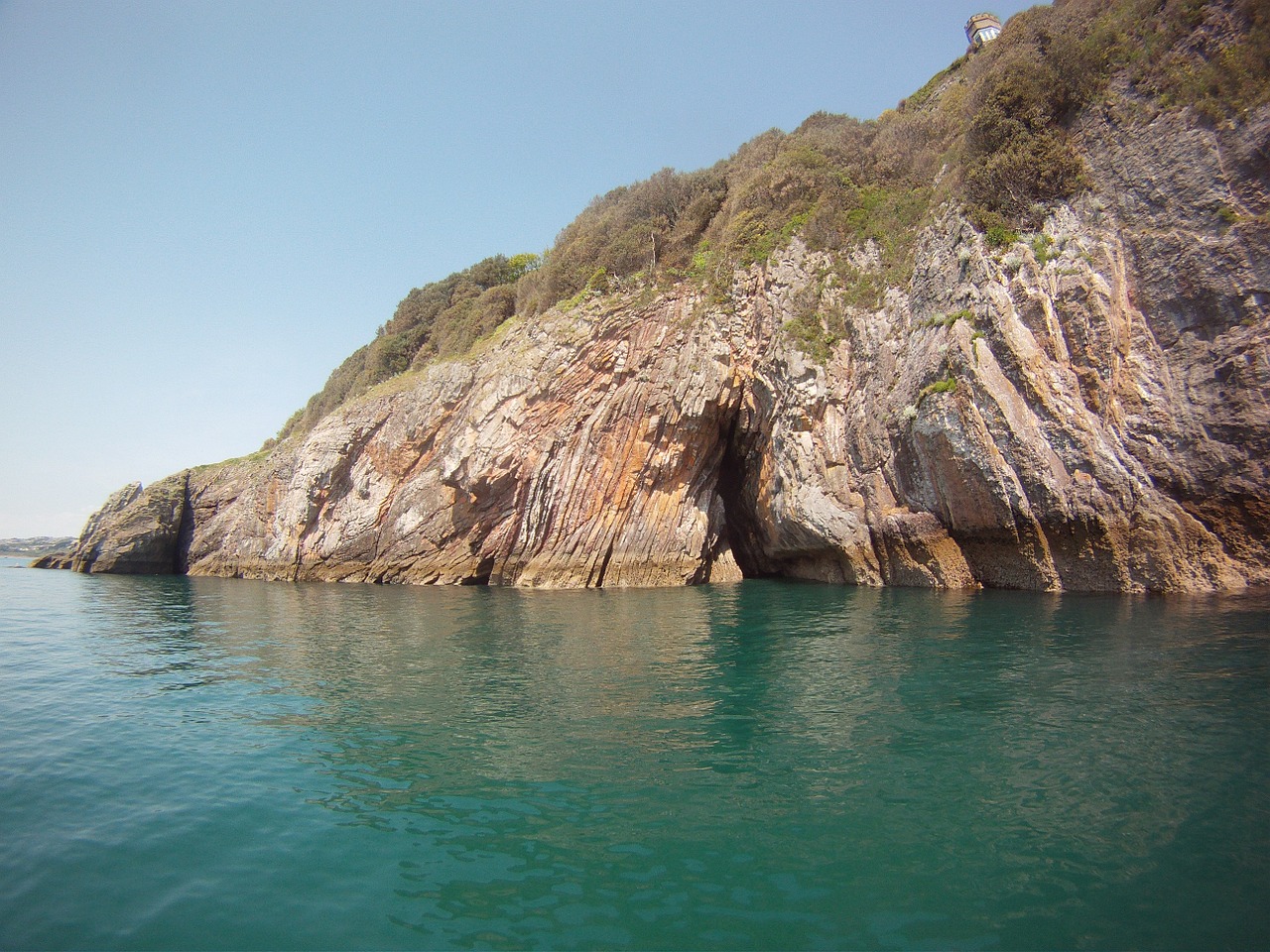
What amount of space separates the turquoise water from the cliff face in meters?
5.15

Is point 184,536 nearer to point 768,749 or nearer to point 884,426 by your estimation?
point 884,426

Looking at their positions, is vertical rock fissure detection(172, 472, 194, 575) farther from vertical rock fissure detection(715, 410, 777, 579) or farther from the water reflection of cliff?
vertical rock fissure detection(715, 410, 777, 579)

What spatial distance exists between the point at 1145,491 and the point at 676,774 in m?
16.9

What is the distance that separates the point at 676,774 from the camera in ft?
26.1

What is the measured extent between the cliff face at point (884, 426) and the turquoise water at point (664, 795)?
515 cm

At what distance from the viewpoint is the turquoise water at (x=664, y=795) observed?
517 cm

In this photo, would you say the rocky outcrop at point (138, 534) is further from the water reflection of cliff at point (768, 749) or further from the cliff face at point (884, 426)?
the water reflection of cliff at point (768, 749)

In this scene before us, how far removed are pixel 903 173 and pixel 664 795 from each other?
31106 mm

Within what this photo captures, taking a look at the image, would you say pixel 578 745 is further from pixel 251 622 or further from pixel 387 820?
pixel 251 622

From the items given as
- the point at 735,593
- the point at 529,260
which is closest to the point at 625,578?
the point at 735,593

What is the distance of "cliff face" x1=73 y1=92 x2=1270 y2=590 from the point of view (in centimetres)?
1781

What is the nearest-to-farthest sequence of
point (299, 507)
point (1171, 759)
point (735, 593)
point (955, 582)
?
point (1171, 759) < point (955, 582) < point (735, 593) < point (299, 507)

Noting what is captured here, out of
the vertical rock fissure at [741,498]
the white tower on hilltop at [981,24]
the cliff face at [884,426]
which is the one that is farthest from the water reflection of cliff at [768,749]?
the white tower on hilltop at [981,24]

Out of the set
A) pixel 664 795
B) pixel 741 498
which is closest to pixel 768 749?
pixel 664 795
